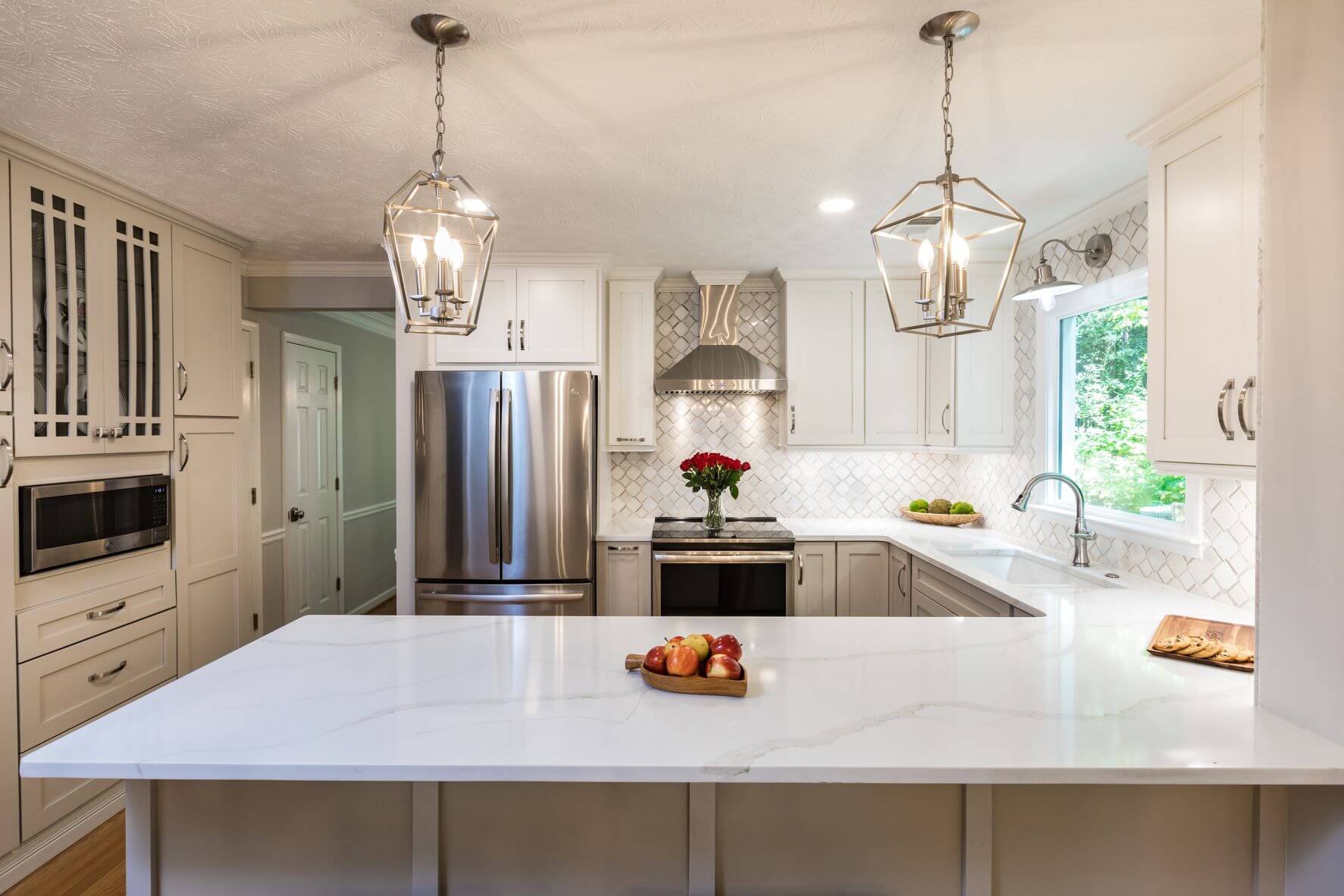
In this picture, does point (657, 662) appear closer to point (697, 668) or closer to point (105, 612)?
point (697, 668)

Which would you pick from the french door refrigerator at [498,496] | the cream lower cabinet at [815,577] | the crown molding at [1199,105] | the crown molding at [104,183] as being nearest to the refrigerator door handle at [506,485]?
the french door refrigerator at [498,496]

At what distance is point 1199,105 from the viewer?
1.81m

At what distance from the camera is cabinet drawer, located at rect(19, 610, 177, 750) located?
7.55 ft

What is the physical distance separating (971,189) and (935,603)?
1.78 meters

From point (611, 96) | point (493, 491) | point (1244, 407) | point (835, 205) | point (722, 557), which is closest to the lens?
point (1244, 407)

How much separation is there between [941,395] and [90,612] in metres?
4.10

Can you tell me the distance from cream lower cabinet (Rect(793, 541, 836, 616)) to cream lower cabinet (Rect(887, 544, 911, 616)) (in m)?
0.29

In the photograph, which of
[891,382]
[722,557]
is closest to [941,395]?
[891,382]

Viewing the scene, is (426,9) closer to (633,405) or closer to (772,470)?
(633,405)

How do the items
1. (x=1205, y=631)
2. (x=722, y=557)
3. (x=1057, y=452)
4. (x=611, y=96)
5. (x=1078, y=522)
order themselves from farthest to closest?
1. (x=722, y=557)
2. (x=1057, y=452)
3. (x=1078, y=522)
4. (x=611, y=96)
5. (x=1205, y=631)

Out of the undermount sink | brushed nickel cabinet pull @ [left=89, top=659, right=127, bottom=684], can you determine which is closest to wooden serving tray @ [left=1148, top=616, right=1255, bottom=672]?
the undermount sink

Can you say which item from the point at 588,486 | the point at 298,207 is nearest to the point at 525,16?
the point at 298,207

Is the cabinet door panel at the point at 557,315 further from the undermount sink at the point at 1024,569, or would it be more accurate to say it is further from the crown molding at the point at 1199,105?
the crown molding at the point at 1199,105

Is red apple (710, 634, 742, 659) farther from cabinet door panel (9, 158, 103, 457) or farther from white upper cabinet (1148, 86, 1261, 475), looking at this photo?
cabinet door panel (9, 158, 103, 457)
